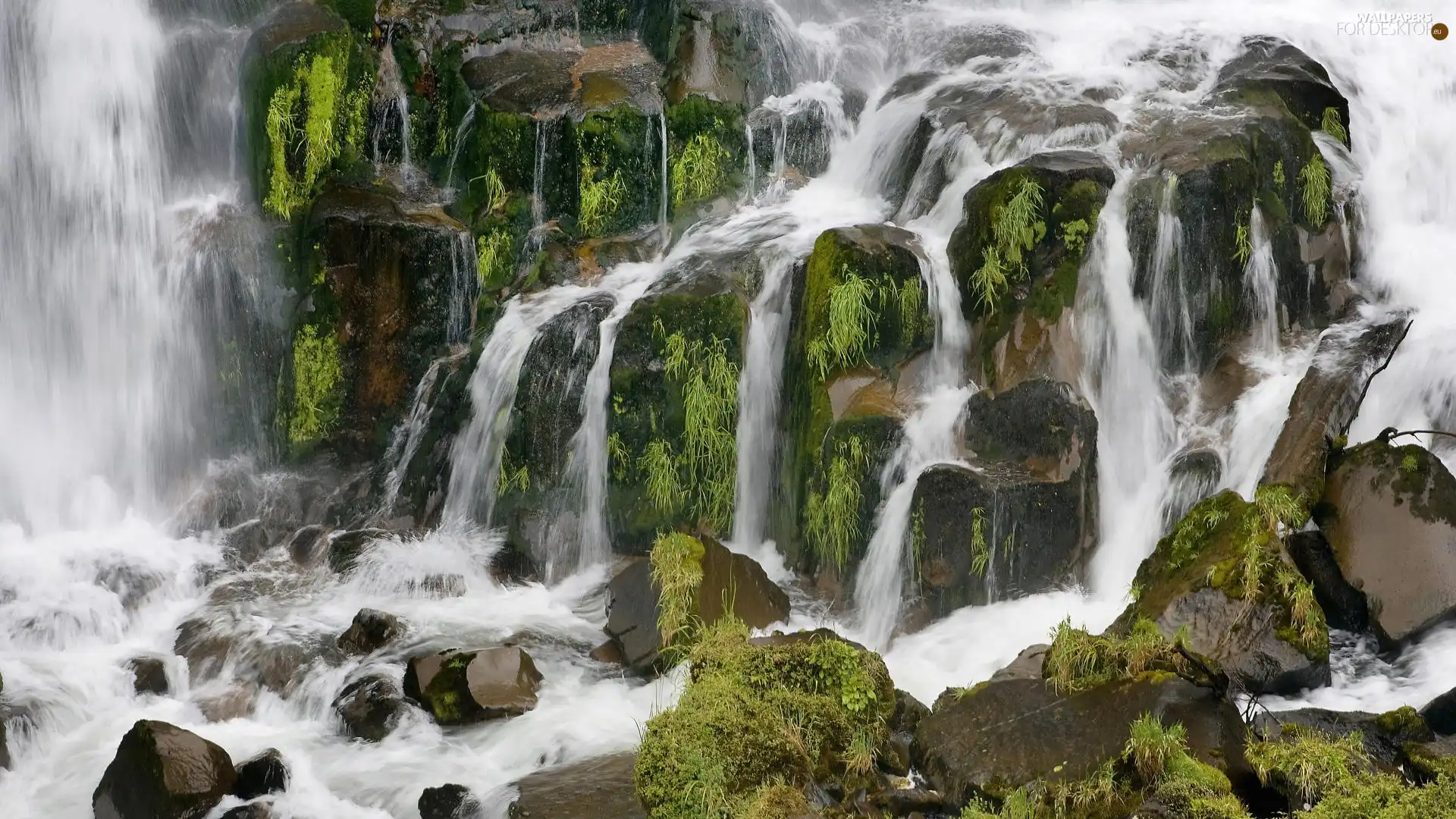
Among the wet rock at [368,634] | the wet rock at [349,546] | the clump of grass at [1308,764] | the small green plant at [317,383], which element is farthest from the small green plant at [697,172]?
the clump of grass at [1308,764]

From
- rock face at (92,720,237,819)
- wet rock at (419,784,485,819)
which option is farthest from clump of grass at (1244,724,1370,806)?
rock face at (92,720,237,819)

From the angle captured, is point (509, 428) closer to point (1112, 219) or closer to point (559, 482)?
point (559, 482)

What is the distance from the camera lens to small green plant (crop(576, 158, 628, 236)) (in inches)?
503

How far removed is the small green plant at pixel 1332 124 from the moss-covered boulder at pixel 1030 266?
3.60m

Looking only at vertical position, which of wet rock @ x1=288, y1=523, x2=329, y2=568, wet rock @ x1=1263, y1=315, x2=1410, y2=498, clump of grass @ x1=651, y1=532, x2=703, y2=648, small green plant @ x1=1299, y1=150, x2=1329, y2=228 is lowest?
wet rock @ x1=288, y1=523, x2=329, y2=568

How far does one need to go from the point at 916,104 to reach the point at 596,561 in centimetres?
577

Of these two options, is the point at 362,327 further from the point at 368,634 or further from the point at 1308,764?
the point at 1308,764

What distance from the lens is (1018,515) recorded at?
30.3 ft

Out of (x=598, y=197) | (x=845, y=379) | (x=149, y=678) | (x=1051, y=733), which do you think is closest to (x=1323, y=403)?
(x=845, y=379)

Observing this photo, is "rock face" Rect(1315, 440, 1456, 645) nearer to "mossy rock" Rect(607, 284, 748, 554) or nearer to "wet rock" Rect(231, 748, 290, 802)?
"mossy rock" Rect(607, 284, 748, 554)

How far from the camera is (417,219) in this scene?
12.6 meters

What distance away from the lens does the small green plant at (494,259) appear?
41.5 ft

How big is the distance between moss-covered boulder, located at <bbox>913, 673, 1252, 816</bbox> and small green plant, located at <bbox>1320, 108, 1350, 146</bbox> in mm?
7954

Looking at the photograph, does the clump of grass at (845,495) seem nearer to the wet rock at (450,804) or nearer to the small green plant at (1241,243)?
the wet rock at (450,804)
